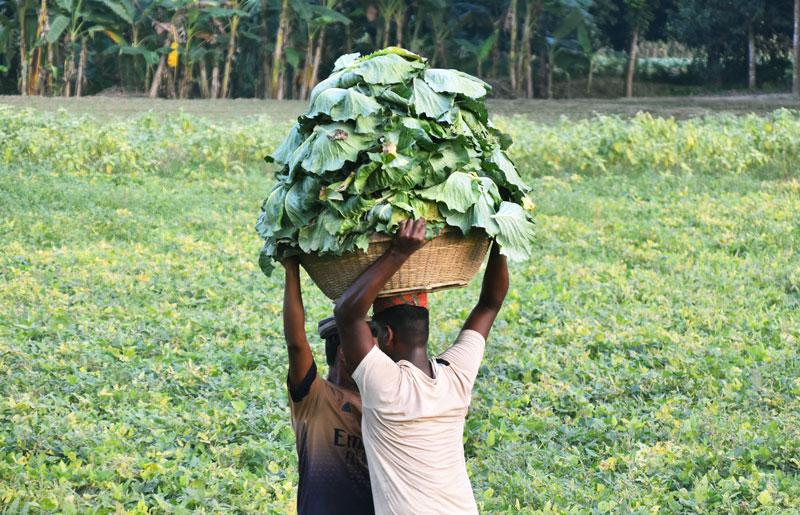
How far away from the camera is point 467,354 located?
2.43 metres

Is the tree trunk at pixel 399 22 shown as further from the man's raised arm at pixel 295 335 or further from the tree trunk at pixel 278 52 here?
the man's raised arm at pixel 295 335

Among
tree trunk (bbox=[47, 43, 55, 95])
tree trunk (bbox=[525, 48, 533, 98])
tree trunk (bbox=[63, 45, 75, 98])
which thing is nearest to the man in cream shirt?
tree trunk (bbox=[47, 43, 55, 95])

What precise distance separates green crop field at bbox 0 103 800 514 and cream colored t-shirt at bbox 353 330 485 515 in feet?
5.27

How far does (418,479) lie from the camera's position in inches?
85.9

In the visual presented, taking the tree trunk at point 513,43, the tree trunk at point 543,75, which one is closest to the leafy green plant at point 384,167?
the tree trunk at point 513,43

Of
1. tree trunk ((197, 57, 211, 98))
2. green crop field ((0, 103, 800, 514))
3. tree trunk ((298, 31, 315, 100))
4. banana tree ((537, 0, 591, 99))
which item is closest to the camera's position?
green crop field ((0, 103, 800, 514))

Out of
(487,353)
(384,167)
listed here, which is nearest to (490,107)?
(487,353)

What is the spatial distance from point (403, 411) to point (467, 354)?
35 centimetres

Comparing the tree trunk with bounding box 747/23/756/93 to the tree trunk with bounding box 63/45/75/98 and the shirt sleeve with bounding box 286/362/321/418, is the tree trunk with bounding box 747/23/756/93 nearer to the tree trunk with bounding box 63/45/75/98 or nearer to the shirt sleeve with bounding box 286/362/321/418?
the tree trunk with bounding box 63/45/75/98

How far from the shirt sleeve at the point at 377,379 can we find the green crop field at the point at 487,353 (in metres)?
1.76

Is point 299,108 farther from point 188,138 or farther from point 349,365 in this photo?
point 349,365

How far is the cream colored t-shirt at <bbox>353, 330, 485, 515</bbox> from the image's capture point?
215 cm

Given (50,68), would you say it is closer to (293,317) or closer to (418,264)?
(293,317)

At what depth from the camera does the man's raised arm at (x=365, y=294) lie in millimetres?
2166
